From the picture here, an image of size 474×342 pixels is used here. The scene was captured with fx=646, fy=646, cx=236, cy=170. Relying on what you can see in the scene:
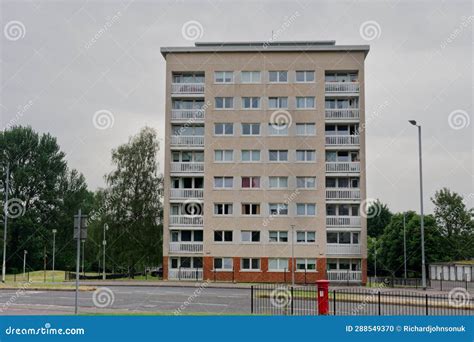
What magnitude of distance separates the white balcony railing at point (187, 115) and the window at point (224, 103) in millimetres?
1555

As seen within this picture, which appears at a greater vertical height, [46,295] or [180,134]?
[180,134]

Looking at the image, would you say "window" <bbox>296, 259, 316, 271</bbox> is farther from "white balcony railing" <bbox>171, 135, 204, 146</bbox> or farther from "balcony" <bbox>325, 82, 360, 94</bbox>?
"balcony" <bbox>325, 82, 360, 94</bbox>

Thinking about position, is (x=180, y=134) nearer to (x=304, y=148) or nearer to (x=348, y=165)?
(x=304, y=148)

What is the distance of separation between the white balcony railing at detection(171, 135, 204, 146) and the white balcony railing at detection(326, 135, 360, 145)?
11.3m

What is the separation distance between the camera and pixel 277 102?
57.2 meters

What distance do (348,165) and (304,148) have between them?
4.13 metres

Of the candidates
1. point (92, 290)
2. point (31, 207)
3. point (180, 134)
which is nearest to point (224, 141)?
point (180, 134)

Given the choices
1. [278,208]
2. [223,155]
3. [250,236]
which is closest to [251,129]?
[223,155]

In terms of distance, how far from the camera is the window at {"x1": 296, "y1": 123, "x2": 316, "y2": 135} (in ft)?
186

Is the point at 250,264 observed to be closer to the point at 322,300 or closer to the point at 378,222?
the point at 322,300

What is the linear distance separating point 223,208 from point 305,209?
23.4 feet

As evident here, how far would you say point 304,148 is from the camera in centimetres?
5659
